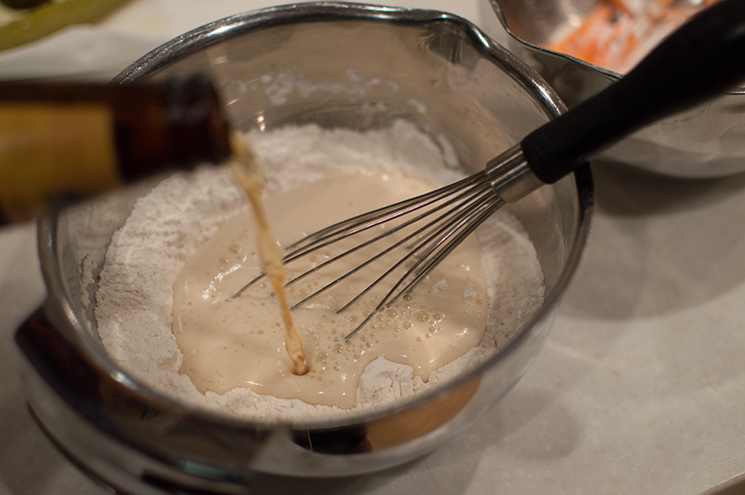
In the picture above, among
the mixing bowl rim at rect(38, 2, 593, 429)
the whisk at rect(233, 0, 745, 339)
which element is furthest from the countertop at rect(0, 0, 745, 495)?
the whisk at rect(233, 0, 745, 339)

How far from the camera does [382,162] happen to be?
2.21ft

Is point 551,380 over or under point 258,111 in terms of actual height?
under

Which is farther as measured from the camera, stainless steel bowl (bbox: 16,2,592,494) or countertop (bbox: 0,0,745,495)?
countertop (bbox: 0,0,745,495)

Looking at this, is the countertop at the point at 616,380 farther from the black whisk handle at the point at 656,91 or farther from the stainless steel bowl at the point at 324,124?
the black whisk handle at the point at 656,91

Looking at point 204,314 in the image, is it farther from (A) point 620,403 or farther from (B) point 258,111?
(A) point 620,403

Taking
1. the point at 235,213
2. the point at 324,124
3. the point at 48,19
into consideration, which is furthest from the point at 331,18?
the point at 48,19

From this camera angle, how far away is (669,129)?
53 cm

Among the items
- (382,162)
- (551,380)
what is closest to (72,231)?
(382,162)

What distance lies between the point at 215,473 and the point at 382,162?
43 centimetres

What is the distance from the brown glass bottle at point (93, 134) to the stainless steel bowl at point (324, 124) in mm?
120

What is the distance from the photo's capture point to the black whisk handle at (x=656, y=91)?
1.11ft

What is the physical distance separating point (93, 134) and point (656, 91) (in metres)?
0.36

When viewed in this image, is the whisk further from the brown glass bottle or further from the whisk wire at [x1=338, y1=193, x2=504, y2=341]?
the brown glass bottle

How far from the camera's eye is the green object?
0.73 meters
